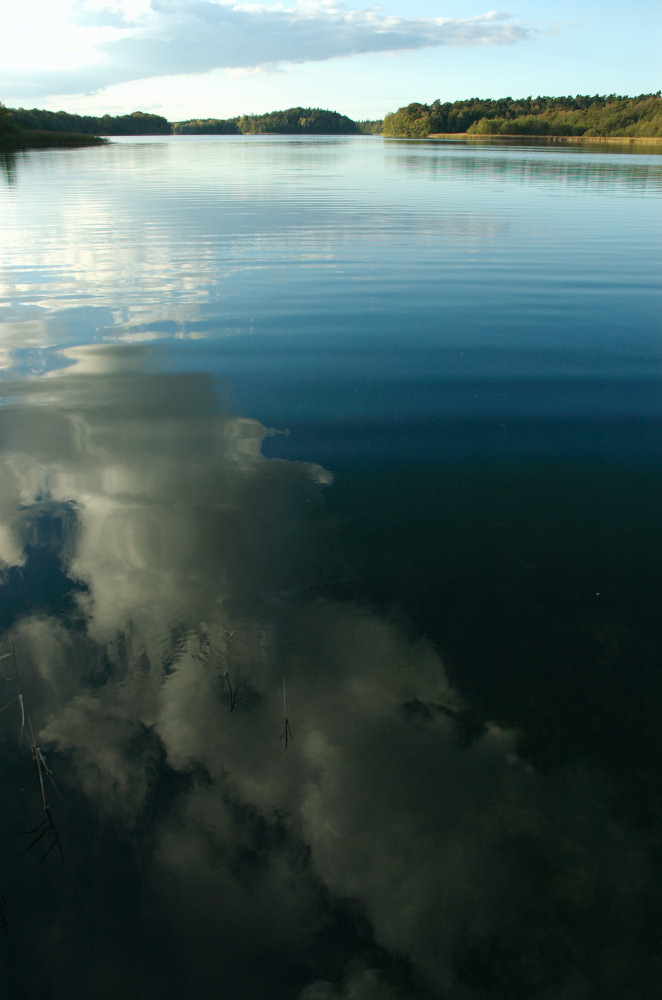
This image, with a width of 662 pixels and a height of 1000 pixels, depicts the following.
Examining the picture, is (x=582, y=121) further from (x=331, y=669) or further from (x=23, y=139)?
(x=331, y=669)

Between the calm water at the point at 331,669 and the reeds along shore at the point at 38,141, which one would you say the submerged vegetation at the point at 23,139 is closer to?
the reeds along shore at the point at 38,141

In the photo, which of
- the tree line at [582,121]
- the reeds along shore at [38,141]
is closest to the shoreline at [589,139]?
the tree line at [582,121]

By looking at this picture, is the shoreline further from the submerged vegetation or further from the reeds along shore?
the submerged vegetation

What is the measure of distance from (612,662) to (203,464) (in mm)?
4023

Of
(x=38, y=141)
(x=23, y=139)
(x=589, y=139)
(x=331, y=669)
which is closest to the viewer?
(x=331, y=669)

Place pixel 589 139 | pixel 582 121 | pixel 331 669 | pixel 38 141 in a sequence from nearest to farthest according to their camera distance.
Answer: pixel 331 669
pixel 38 141
pixel 589 139
pixel 582 121

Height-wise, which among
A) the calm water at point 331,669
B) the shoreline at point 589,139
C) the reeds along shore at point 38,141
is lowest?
the calm water at point 331,669

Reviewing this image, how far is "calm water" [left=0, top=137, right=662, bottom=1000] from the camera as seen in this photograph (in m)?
2.51

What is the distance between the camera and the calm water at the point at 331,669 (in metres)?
A: 2.51

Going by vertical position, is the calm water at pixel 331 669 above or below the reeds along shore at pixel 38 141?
below

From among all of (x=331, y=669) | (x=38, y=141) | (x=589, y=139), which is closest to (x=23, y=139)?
(x=38, y=141)

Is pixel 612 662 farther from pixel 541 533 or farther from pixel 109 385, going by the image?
pixel 109 385

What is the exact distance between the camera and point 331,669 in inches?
147

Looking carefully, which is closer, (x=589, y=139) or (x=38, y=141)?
(x=38, y=141)
